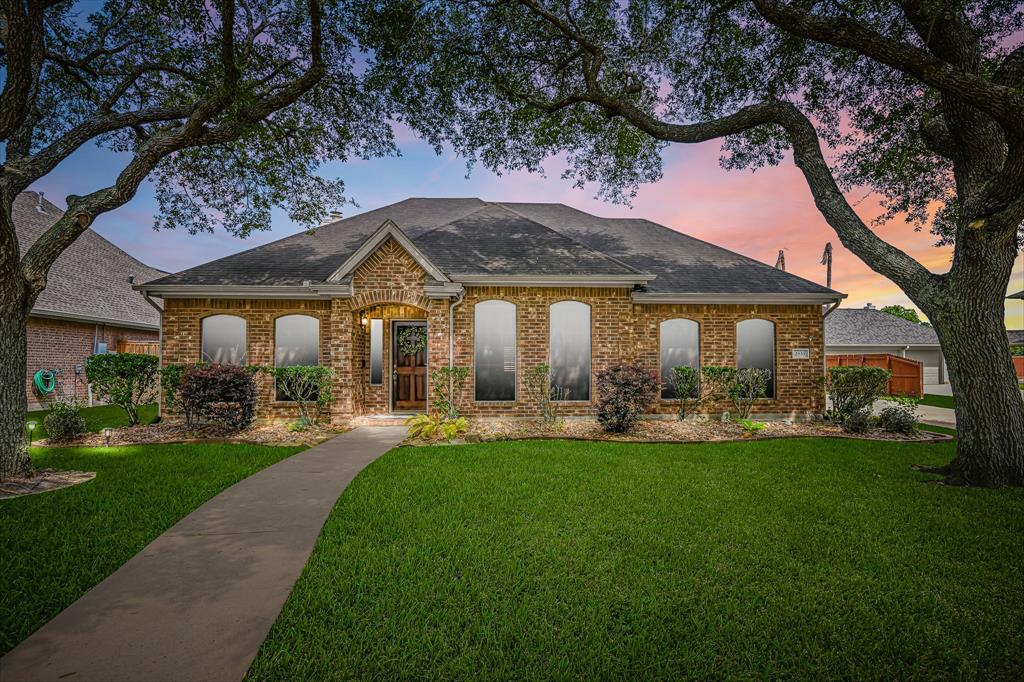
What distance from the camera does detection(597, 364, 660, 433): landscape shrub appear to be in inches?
349

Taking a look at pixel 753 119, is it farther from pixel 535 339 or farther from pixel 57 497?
pixel 57 497

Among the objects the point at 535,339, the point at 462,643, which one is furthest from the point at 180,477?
the point at 535,339

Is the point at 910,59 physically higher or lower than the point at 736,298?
higher

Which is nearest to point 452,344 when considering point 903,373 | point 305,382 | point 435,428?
point 435,428

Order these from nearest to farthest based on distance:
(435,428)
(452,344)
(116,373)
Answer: (435,428) → (116,373) → (452,344)

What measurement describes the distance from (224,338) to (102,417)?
422 centimetres

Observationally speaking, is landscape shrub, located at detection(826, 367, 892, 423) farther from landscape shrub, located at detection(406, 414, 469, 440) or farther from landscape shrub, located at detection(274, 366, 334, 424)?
landscape shrub, located at detection(274, 366, 334, 424)

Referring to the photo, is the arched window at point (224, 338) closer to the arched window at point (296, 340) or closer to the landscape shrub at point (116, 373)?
the arched window at point (296, 340)

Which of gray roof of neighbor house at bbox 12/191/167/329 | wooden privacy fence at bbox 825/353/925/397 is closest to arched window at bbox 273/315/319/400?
gray roof of neighbor house at bbox 12/191/167/329

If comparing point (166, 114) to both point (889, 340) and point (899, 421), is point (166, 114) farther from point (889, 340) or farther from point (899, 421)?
point (889, 340)

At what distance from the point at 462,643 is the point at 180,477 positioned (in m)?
5.34

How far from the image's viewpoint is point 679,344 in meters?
11.5

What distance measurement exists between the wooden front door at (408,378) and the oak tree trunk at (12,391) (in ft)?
21.1

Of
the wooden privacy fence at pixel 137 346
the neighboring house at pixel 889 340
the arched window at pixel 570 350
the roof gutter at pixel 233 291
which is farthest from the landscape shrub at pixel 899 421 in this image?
the wooden privacy fence at pixel 137 346
